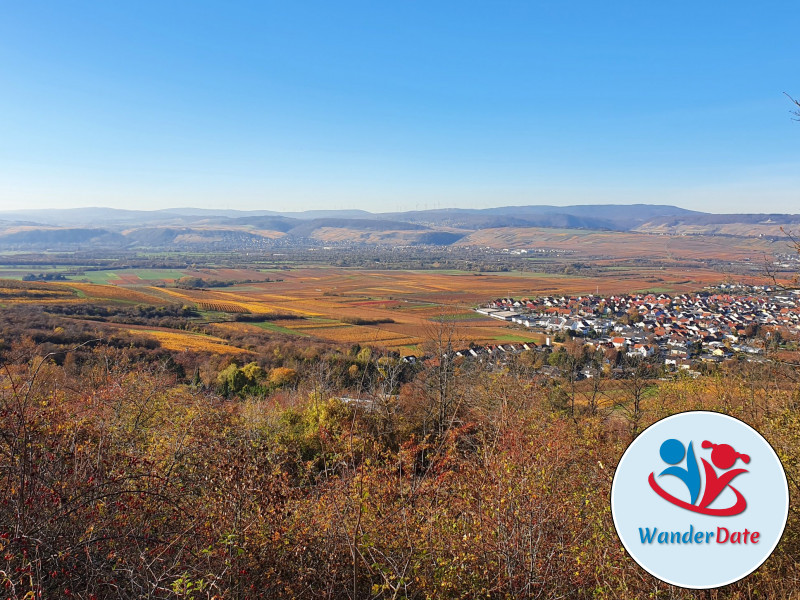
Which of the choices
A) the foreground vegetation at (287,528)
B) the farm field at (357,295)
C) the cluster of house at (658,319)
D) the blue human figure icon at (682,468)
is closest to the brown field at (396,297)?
the farm field at (357,295)

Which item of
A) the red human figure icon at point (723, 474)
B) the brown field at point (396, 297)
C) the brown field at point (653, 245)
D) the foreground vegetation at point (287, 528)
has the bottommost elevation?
the brown field at point (396, 297)

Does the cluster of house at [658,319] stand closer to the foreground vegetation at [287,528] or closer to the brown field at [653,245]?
the foreground vegetation at [287,528]

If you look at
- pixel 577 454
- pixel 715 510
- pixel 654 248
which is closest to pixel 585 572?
pixel 715 510

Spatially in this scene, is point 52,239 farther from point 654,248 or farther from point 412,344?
point 654,248

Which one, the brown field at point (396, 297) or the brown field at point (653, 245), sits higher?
the brown field at point (653, 245)

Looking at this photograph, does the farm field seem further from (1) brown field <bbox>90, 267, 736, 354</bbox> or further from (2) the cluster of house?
(2) the cluster of house

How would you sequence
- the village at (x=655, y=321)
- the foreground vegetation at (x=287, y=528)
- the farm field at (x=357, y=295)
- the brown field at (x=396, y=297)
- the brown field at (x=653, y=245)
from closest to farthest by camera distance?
the foreground vegetation at (x=287, y=528) → the village at (x=655, y=321) → the farm field at (x=357, y=295) → the brown field at (x=396, y=297) → the brown field at (x=653, y=245)
